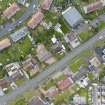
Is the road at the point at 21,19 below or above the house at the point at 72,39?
above

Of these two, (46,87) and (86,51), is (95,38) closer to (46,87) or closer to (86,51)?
(86,51)

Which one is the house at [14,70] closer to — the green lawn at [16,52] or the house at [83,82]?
the green lawn at [16,52]

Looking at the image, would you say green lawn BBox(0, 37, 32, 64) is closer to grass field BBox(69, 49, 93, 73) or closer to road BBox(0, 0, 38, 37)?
road BBox(0, 0, 38, 37)

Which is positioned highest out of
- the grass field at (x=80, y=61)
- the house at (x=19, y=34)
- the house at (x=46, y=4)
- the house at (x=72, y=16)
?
the house at (x=46, y=4)

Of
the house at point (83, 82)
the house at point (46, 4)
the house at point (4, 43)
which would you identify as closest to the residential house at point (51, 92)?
the house at point (83, 82)

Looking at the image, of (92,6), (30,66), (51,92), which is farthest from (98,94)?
(92,6)

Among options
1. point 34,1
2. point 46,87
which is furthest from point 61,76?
point 34,1
